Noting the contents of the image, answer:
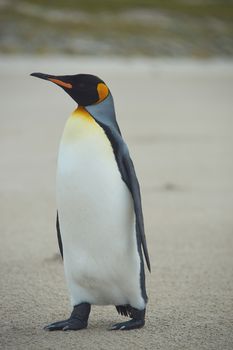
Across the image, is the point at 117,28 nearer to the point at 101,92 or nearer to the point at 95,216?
the point at 101,92

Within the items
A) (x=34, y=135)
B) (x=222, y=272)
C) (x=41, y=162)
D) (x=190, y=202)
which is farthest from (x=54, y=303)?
(x=34, y=135)

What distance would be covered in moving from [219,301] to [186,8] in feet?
207

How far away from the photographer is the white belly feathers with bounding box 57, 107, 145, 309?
379cm

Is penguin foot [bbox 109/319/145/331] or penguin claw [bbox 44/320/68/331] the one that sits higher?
penguin claw [bbox 44/320/68/331]

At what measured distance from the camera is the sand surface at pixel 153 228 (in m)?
3.91

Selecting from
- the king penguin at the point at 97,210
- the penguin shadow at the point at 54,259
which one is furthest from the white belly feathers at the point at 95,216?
the penguin shadow at the point at 54,259

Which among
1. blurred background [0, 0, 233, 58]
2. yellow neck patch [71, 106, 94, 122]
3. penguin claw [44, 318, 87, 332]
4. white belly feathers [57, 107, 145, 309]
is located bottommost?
blurred background [0, 0, 233, 58]

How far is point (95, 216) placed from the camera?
3.82 meters

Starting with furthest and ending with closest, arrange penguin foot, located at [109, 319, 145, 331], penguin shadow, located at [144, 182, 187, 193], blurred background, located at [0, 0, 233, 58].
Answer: blurred background, located at [0, 0, 233, 58], penguin shadow, located at [144, 182, 187, 193], penguin foot, located at [109, 319, 145, 331]

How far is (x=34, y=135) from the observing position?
12.1 m

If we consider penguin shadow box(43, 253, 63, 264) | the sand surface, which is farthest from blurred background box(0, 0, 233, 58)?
penguin shadow box(43, 253, 63, 264)

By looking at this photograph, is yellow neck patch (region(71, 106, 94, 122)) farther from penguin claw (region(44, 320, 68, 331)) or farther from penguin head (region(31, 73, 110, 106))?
penguin claw (region(44, 320, 68, 331))

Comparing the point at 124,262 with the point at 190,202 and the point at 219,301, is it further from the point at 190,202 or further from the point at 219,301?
the point at 190,202

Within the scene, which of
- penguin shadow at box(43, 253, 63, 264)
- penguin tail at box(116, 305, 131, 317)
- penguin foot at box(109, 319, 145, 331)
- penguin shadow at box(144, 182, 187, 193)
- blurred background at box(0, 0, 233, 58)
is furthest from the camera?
blurred background at box(0, 0, 233, 58)
